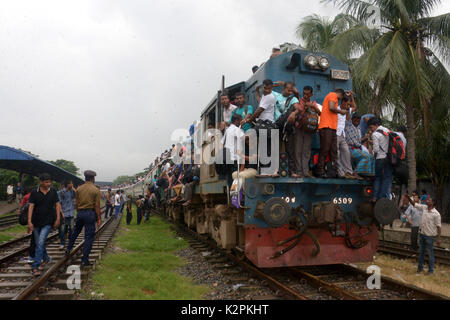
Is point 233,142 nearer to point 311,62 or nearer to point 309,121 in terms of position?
point 309,121

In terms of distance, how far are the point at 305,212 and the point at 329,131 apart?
139cm

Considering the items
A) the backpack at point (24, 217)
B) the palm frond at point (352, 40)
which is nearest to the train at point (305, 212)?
the backpack at point (24, 217)

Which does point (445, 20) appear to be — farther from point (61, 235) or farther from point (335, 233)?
point (61, 235)

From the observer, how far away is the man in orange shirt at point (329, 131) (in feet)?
19.1

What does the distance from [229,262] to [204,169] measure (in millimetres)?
2293

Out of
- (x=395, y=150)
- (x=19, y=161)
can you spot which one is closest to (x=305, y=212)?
(x=395, y=150)

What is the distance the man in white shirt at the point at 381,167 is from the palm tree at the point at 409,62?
27.6 feet

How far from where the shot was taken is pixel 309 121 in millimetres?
5598

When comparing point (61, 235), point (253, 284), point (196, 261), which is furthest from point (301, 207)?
point (61, 235)

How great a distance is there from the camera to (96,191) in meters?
7.17

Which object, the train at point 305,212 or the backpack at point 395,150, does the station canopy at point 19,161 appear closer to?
the train at point 305,212

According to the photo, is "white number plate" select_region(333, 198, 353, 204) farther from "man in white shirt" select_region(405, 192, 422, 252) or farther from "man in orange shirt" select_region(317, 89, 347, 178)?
"man in white shirt" select_region(405, 192, 422, 252)

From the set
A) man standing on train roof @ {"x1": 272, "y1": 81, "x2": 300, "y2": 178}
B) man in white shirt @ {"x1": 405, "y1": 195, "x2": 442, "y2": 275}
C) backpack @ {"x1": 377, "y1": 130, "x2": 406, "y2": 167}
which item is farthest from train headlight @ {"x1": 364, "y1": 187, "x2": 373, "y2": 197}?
man in white shirt @ {"x1": 405, "y1": 195, "x2": 442, "y2": 275}

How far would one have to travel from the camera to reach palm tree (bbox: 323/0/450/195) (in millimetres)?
13492
